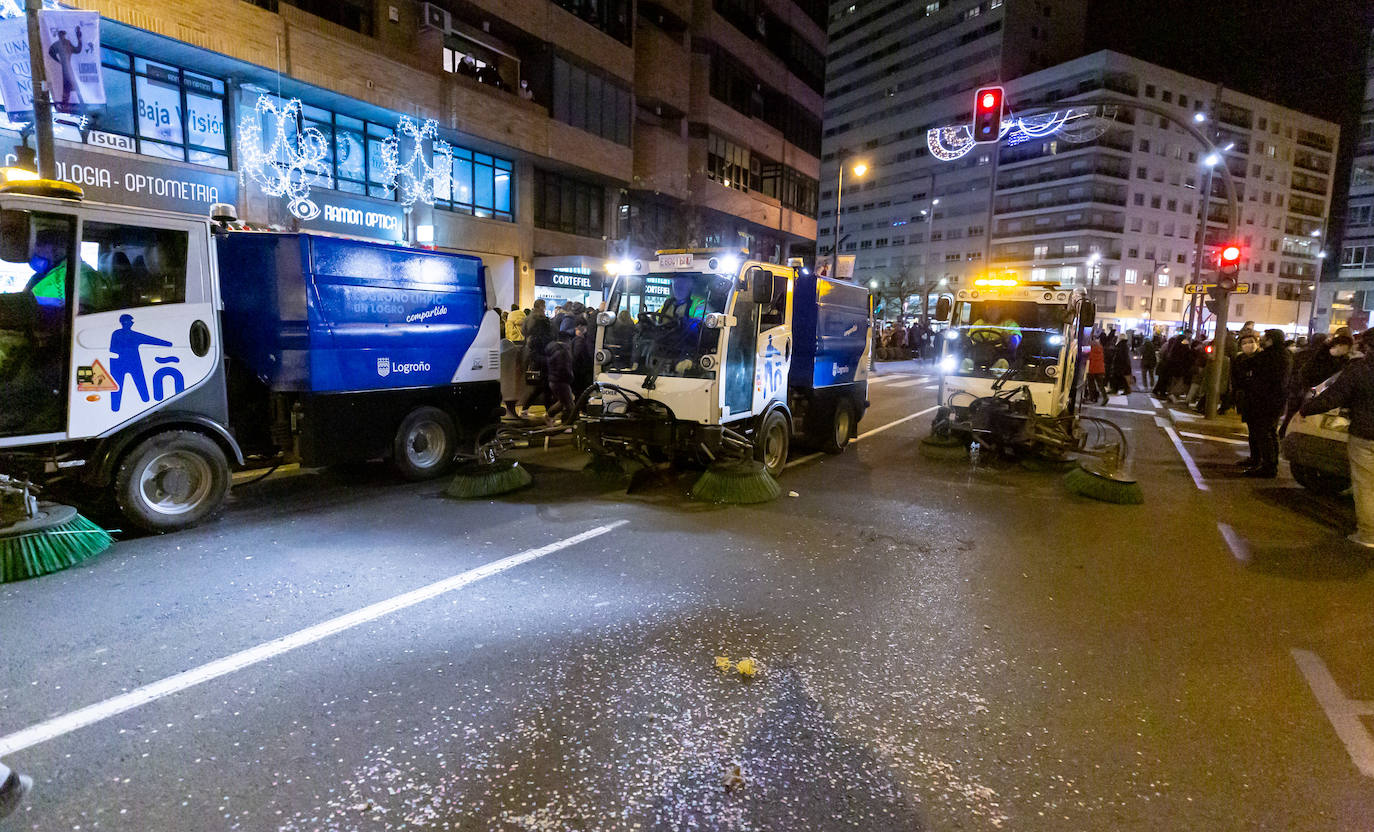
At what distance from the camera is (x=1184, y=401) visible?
2020 centimetres

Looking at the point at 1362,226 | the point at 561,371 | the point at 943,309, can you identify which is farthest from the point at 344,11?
the point at 1362,226

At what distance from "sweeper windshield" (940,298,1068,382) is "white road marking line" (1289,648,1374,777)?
6804 mm

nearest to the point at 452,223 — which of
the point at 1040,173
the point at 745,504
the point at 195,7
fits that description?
the point at 195,7

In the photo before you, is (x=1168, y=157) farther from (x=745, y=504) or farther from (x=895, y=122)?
(x=745, y=504)

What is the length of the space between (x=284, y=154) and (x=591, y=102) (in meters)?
11.3

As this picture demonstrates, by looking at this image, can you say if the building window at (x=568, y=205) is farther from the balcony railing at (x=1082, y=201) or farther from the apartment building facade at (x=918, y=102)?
the balcony railing at (x=1082, y=201)

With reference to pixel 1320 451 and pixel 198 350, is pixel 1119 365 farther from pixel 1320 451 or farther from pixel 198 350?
pixel 198 350

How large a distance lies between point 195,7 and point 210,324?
1242 cm

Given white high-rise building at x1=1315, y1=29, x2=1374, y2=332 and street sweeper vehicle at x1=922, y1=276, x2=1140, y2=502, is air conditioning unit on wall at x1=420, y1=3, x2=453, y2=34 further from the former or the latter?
white high-rise building at x1=1315, y1=29, x2=1374, y2=332

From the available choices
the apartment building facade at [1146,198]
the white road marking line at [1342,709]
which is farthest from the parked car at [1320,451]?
the apartment building facade at [1146,198]

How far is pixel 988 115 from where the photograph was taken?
1398 cm

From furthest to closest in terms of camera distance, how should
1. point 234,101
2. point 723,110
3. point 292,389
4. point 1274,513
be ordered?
point 723,110, point 234,101, point 1274,513, point 292,389

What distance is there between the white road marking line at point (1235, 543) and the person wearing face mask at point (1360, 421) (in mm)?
1005

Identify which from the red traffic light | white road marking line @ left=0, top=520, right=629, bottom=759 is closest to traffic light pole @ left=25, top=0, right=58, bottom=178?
white road marking line @ left=0, top=520, right=629, bottom=759
